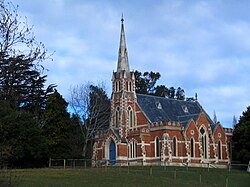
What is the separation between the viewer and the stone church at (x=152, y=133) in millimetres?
56094

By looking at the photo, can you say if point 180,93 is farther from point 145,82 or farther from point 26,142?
point 26,142

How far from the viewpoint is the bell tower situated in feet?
195

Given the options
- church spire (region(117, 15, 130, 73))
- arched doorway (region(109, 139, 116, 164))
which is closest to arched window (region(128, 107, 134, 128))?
arched doorway (region(109, 139, 116, 164))

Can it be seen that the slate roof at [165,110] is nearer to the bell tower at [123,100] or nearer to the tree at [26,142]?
the bell tower at [123,100]

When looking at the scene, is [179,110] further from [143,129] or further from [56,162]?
[56,162]

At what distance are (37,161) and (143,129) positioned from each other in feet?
50.5

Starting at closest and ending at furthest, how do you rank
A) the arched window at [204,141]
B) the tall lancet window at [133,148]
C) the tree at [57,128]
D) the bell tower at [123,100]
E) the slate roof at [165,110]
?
the tree at [57,128]
the tall lancet window at [133,148]
the bell tower at [123,100]
the arched window at [204,141]
the slate roof at [165,110]

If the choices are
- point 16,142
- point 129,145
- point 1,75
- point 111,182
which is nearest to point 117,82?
point 129,145

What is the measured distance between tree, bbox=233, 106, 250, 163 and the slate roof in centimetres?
407

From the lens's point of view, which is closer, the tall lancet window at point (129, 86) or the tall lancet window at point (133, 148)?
the tall lancet window at point (133, 148)

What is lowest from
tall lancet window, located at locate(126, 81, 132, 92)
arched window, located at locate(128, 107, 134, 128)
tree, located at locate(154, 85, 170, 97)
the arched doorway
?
the arched doorway

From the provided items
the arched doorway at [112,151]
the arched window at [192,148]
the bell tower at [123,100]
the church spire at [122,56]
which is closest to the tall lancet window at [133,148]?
the bell tower at [123,100]

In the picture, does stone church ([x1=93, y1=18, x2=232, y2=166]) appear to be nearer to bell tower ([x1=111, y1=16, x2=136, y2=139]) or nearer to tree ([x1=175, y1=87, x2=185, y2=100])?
bell tower ([x1=111, y1=16, x2=136, y2=139])

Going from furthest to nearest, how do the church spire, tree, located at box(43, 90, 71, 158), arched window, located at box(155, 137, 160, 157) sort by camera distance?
the church spire
arched window, located at box(155, 137, 160, 157)
tree, located at box(43, 90, 71, 158)
